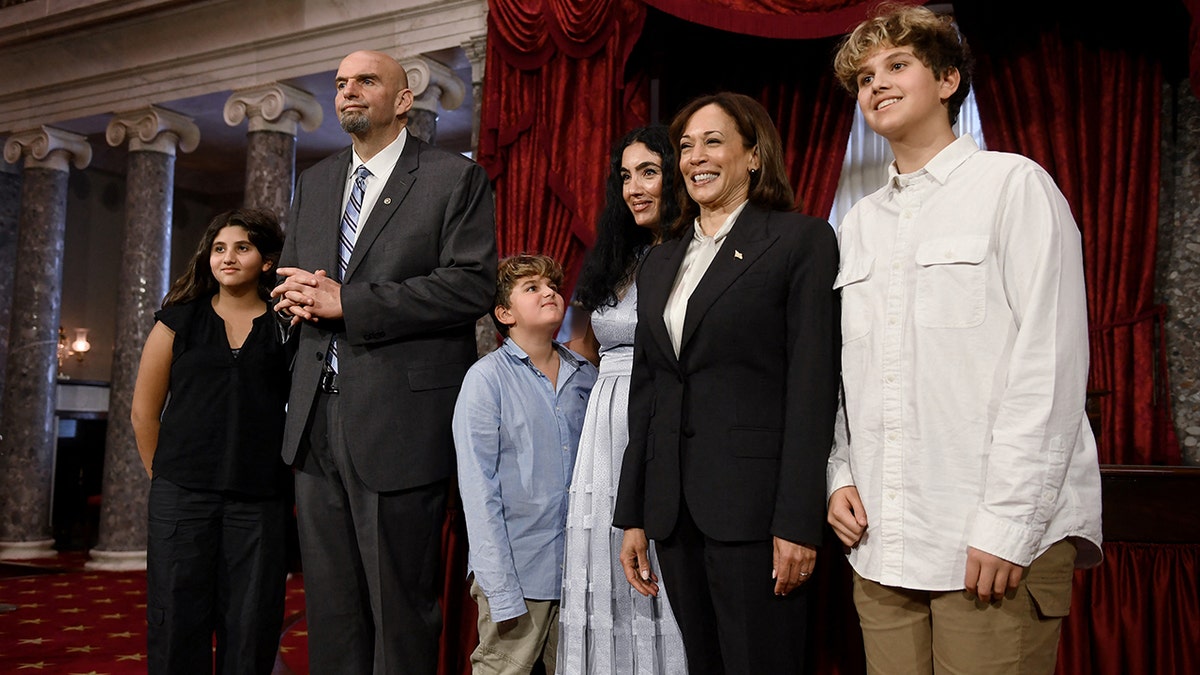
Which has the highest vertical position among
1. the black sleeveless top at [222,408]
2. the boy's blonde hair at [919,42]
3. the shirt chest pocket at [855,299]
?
the boy's blonde hair at [919,42]

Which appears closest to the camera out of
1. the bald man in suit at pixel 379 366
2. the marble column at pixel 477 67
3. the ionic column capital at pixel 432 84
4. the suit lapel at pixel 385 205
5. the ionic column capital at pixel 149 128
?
the bald man in suit at pixel 379 366

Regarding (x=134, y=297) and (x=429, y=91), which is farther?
(x=134, y=297)

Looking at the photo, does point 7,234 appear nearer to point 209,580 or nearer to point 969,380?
point 209,580

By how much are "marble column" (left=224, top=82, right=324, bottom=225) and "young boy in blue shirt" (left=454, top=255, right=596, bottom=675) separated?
15.3ft

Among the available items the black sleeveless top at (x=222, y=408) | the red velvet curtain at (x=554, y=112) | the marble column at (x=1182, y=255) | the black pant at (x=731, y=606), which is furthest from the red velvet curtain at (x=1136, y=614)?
the red velvet curtain at (x=554, y=112)

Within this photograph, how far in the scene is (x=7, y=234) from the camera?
8.39 meters

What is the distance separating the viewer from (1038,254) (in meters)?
1.66

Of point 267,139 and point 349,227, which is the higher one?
point 267,139

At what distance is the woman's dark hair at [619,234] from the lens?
2643 millimetres

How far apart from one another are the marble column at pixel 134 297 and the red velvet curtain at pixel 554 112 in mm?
3403

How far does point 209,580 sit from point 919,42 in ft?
7.47

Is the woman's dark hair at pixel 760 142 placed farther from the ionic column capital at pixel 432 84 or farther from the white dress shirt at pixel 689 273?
the ionic column capital at pixel 432 84

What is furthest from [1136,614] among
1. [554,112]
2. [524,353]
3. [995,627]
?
[554,112]

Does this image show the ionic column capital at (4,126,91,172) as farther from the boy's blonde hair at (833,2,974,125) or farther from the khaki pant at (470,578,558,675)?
the boy's blonde hair at (833,2,974,125)
